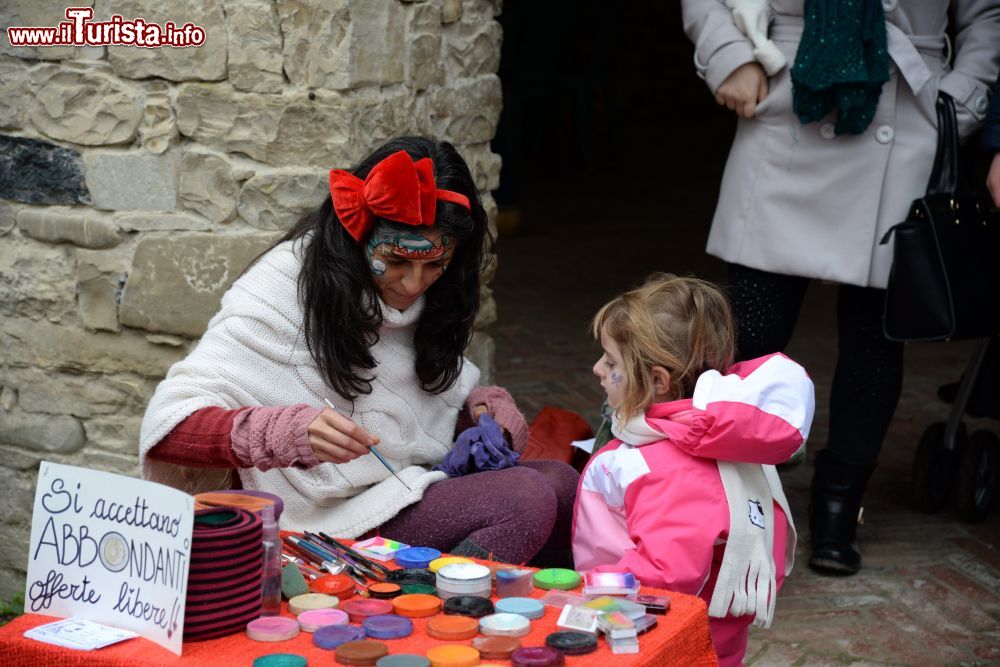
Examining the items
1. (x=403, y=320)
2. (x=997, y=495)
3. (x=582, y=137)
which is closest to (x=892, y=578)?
(x=997, y=495)

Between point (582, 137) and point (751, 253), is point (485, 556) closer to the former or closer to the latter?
point (751, 253)

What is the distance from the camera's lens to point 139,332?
10.6 feet

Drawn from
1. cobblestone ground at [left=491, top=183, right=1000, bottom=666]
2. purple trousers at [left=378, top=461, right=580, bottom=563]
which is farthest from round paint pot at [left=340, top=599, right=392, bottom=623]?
cobblestone ground at [left=491, top=183, right=1000, bottom=666]

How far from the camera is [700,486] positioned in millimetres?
2246

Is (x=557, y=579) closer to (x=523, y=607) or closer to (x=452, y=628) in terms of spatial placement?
(x=523, y=607)

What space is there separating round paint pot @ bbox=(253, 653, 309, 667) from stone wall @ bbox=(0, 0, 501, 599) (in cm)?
157

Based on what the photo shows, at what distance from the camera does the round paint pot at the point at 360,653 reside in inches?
65.1

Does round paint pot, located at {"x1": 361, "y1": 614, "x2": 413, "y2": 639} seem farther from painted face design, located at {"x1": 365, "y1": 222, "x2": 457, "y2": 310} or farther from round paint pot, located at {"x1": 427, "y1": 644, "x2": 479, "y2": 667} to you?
painted face design, located at {"x1": 365, "y1": 222, "x2": 457, "y2": 310}

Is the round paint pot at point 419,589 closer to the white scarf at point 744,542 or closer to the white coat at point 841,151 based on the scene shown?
the white scarf at point 744,542

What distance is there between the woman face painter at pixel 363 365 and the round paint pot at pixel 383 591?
1.32ft

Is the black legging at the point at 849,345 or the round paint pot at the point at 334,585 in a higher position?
the black legging at the point at 849,345

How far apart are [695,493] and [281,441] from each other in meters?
0.72

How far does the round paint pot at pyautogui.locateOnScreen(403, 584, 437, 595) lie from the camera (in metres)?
1.91

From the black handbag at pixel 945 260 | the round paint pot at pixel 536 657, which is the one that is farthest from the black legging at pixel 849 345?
the round paint pot at pixel 536 657
